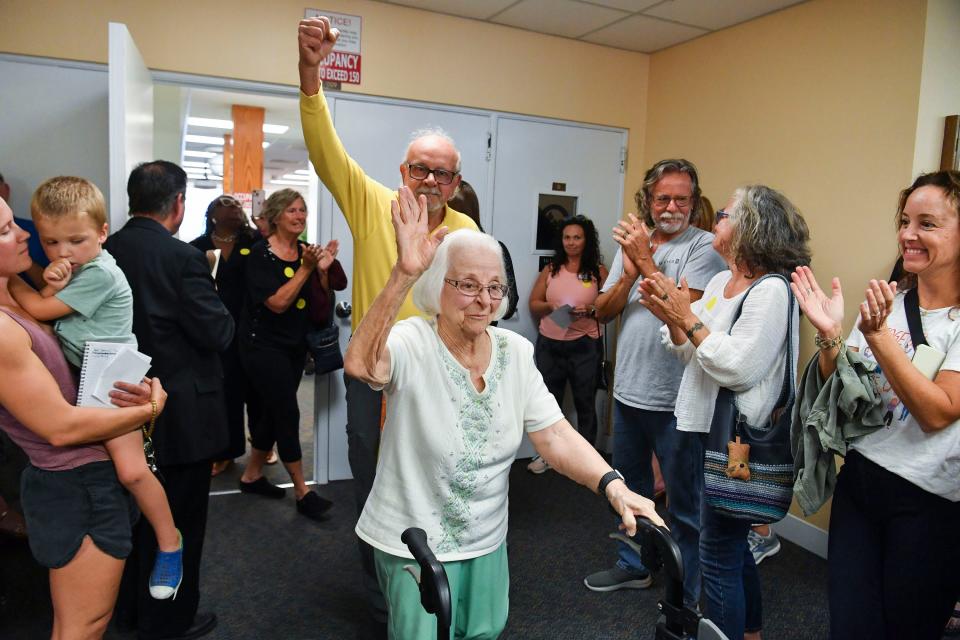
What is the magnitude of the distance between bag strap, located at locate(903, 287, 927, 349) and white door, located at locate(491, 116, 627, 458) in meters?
2.57

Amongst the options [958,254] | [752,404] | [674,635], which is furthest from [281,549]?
[958,254]

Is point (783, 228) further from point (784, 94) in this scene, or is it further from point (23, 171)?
point (23, 171)

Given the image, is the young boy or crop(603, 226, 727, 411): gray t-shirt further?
crop(603, 226, 727, 411): gray t-shirt

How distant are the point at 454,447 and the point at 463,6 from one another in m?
2.95

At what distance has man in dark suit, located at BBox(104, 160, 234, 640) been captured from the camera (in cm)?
196

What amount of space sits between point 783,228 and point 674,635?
134 cm

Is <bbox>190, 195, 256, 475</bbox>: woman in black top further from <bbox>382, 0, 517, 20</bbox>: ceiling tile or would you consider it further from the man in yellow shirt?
the man in yellow shirt

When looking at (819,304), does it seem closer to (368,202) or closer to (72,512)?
(368,202)

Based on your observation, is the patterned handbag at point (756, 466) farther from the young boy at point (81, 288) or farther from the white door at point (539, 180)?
the white door at point (539, 180)

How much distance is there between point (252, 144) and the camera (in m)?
6.85

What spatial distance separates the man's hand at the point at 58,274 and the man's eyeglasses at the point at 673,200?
1.95 metres

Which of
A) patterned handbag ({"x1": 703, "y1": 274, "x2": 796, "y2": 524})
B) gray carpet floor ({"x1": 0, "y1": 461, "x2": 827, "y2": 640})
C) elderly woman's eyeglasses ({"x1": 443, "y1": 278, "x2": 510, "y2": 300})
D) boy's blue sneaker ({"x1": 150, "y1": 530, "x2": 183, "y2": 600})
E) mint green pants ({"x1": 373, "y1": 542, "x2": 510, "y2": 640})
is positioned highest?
elderly woman's eyeglasses ({"x1": 443, "y1": 278, "x2": 510, "y2": 300})

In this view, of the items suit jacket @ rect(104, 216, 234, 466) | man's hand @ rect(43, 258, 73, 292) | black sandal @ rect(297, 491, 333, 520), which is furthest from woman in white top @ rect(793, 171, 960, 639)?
black sandal @ rect(297, 491, 333, 520)

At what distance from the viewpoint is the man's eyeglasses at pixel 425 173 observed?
1.85 meters
